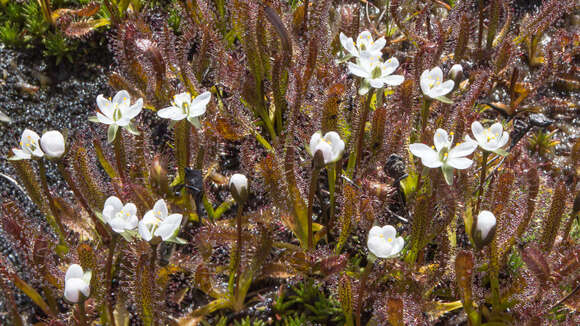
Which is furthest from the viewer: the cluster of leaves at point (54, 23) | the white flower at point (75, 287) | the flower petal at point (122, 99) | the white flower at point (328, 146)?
the cluster of leaves at point (54, 23)

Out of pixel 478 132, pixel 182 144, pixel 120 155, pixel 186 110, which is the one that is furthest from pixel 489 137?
pixel 120 155

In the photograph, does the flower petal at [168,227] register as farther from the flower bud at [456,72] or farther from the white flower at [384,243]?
the flower bud at [456,72]

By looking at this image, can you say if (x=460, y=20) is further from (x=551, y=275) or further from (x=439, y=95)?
(x=551, y=275)

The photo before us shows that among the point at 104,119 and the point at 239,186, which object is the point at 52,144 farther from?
the point at 239,186

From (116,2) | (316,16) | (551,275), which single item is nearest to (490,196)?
(551,275)

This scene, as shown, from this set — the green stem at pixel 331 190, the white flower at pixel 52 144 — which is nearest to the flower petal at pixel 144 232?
the white flower at pixel 52 144

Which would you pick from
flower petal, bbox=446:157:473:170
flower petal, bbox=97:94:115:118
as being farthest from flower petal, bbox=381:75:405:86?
flower petal, bbox=97:94:115:118
